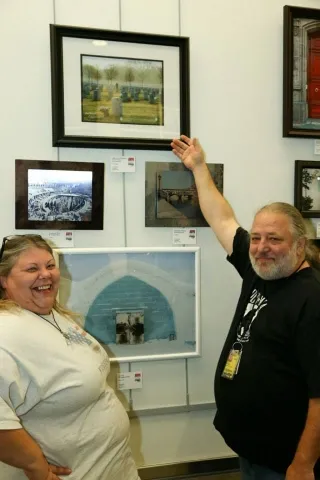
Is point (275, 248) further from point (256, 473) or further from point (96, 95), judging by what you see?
point (96, 95)

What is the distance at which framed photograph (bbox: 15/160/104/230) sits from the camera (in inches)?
71.7

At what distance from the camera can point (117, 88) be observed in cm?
191

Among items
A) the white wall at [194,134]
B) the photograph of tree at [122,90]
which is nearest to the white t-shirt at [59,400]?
the white wall at [194,134]

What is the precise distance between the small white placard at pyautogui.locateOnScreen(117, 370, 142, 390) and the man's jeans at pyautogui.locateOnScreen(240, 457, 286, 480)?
19.1 inches

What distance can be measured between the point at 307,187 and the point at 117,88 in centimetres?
89

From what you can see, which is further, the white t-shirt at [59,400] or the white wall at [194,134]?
the white wall at [194,134]

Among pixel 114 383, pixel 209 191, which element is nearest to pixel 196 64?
pixel 209 191

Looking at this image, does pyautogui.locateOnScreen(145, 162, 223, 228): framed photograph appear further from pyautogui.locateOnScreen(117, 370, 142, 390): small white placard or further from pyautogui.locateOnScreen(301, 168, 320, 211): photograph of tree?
pyautogui.locateOnScreen(117, 370, 142, 390): small white placard

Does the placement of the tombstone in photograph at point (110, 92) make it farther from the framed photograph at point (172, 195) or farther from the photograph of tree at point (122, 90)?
the framed photograph at point (172, 195)

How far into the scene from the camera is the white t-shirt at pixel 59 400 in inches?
51.0

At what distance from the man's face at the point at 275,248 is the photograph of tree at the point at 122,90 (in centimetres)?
63

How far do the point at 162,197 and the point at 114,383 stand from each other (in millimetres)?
745

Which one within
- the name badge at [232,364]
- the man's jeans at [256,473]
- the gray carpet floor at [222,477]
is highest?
the name badge at [232,364]

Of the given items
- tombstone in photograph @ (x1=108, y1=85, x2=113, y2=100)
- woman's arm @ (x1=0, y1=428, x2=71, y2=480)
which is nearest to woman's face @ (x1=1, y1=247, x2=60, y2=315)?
woman's arm @ (x1=0, y1=428, x2=71, y2=480)
